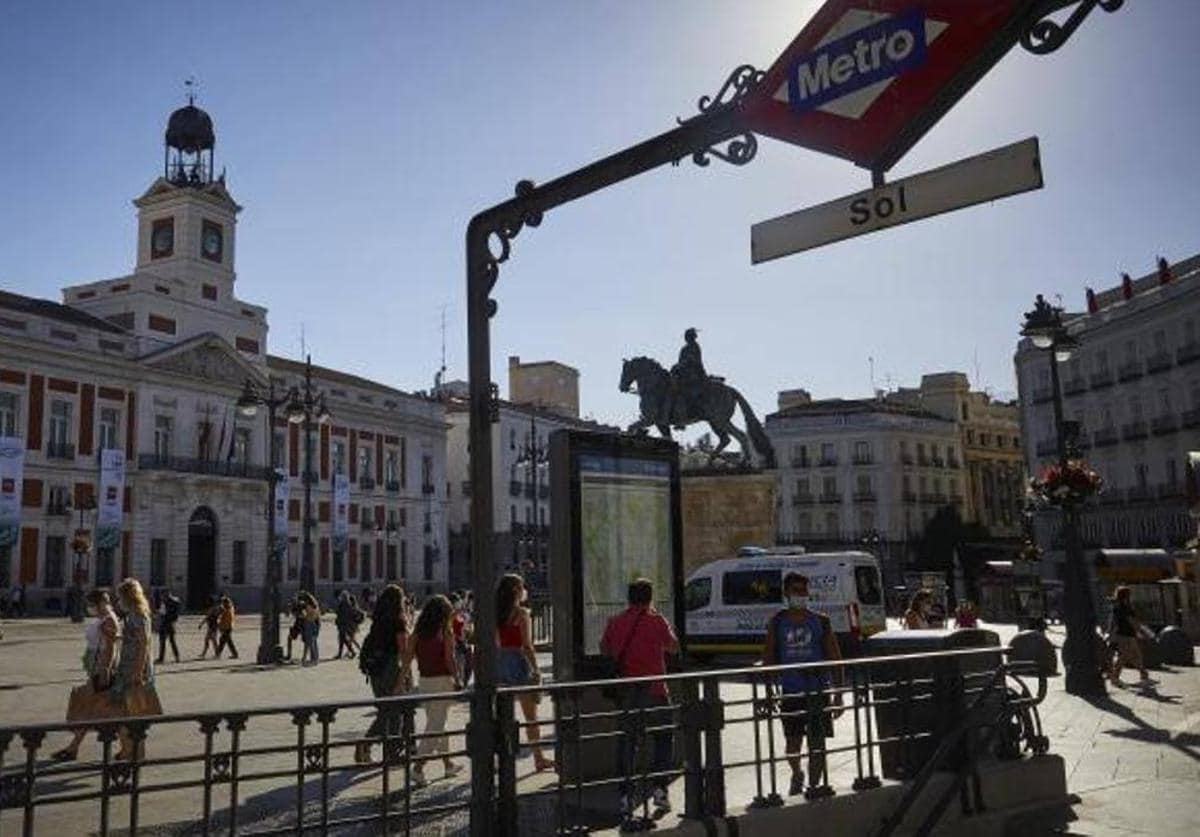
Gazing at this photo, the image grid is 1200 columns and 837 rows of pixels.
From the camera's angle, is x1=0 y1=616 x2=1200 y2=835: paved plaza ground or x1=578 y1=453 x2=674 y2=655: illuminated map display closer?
x1=0 y1=616 x2=1200 y2=835: paved plaza ground

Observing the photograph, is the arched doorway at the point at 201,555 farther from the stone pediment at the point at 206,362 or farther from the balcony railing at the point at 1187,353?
the balcony railing at the point at 1187,353

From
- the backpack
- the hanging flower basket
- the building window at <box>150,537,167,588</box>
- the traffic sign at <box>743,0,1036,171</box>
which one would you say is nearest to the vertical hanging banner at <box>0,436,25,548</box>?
the building window at <box>150,537,167,588</box>

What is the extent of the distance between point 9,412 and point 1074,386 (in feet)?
173

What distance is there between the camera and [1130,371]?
175ft

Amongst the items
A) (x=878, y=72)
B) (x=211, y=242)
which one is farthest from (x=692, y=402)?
(x=211, y=242)

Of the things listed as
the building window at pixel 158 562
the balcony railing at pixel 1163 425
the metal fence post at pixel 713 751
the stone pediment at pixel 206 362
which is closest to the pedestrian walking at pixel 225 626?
the metal fence post at pixel 713 751

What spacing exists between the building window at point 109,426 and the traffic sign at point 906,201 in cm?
5072

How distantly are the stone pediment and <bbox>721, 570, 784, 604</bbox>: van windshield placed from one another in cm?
3886

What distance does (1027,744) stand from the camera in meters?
8.33

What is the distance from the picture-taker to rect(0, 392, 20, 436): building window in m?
46.1

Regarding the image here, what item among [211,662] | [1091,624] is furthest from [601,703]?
[211,662]

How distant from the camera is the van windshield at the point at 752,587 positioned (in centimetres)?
2202

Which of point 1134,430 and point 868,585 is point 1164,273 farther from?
point 868,585

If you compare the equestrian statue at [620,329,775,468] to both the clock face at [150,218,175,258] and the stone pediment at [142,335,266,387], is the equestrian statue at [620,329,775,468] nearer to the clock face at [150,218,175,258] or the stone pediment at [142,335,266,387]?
the stone pediment at [142,335,266,387]
